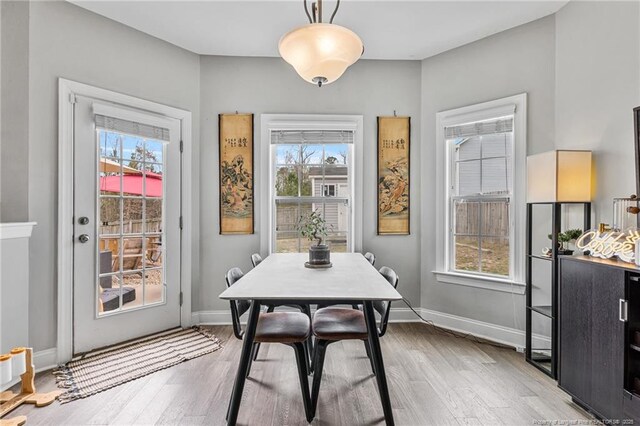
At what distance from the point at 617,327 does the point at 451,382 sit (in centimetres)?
105

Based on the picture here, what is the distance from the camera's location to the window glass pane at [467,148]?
3.34m

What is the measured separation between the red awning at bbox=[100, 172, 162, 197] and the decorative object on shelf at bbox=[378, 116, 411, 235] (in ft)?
7.35

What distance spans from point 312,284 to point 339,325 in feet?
1.21

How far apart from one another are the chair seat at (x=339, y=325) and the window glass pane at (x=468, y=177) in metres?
1.84

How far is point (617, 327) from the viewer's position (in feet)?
5.89

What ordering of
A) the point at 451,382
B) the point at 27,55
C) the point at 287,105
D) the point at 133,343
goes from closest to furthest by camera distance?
1. the point at 451,382
2. the point at 27,55
3. the point at 133,343
4. the point at 287,105

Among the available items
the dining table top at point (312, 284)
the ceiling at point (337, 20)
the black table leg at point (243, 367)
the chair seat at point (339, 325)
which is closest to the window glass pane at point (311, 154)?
the ceiling at point (337, 20)

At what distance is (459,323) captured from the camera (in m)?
3.38

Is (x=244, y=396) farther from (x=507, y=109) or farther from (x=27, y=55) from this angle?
(x=507, y=109)

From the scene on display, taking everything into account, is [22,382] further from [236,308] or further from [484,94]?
[484,94]

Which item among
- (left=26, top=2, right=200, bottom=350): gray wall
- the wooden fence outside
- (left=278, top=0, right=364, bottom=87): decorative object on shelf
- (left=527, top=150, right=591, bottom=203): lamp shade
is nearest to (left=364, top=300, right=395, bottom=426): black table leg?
(left=278, top=0, right=364, bottom=87): decorative object on shelf

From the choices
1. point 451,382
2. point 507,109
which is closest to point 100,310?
point 451,382

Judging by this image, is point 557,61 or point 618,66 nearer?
point 618,66

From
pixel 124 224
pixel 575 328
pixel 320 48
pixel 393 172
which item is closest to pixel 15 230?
pixel 124 224
